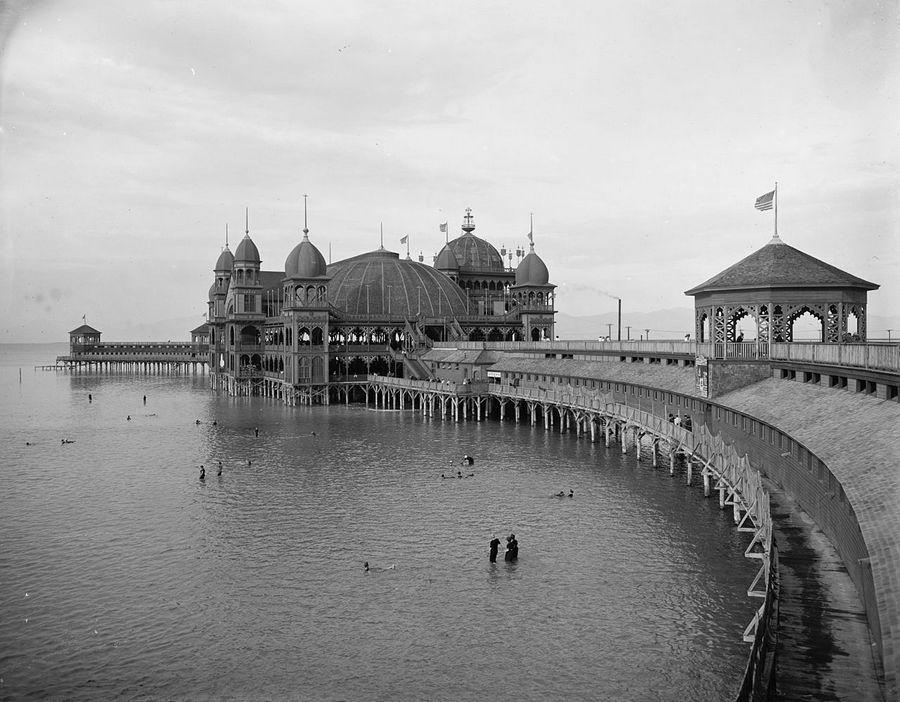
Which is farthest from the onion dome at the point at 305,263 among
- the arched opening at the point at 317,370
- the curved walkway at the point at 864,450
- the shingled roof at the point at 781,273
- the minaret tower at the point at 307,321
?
the curved walkway at the point at 864,450

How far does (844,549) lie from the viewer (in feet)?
85.5

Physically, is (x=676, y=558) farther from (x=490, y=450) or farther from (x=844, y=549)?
(x=490, y=450)

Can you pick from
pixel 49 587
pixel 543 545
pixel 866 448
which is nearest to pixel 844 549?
pixel 866 448

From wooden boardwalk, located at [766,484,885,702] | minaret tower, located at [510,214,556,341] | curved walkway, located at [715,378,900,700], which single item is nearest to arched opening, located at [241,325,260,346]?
minaret tower, located at [510,214,556,341]

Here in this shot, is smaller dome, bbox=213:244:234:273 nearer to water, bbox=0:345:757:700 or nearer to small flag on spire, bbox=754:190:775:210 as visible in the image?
water, bbox=0:345:757:700

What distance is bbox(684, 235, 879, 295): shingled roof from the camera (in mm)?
53625

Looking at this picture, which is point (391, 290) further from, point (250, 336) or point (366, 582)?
point (366, 582)

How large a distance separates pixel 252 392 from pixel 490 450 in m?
71.7

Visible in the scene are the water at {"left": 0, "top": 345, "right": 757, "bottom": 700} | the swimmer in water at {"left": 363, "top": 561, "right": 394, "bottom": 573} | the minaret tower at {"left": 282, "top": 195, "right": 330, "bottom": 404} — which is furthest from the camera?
the minaret tower at {"left": 282, "top": 195, "right": 330, "bottom": 404}

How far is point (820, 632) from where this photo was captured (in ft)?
68.1

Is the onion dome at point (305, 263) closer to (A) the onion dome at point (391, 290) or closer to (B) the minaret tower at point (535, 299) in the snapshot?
(A) the onion dome at point (391, 290)

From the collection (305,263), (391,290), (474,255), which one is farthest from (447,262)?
(305,263)

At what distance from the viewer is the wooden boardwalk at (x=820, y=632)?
58.9 ft

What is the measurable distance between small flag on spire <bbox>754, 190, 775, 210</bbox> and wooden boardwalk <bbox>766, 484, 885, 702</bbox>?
110ft
